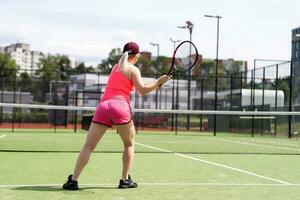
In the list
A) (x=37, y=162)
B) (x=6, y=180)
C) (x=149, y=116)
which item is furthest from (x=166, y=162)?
(x=149, y=116)

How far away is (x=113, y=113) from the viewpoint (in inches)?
266

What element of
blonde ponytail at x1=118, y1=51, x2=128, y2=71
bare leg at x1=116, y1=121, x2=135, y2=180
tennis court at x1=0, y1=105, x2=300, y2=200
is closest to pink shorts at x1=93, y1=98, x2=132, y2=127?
bare leg at x1=116, y1=121, x2=135, y2=180

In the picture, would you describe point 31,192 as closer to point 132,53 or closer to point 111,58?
point 132,53

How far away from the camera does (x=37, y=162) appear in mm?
10531

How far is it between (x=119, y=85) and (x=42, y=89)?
46.5 metres

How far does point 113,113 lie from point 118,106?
106 millimetres

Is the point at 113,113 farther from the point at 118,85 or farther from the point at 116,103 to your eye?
the point at 118,85

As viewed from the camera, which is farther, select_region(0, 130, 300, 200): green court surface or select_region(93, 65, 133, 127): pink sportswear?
select_region(93, 65, 133, 127): pink sportswear

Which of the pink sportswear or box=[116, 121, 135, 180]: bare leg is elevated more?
the pink sportswear

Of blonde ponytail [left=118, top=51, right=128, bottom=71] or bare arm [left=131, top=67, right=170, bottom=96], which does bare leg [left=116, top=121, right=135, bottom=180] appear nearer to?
bare arm [left=131, top=67, right=170, bottom=96]

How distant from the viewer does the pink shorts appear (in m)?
6.76

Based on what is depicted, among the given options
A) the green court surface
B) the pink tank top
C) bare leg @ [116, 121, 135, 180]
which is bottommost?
the green court surface

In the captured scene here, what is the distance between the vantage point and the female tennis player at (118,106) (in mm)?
6766

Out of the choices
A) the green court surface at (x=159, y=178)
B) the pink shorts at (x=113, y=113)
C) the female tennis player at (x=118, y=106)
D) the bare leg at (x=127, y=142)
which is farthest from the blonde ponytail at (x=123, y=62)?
the green court surface at (x=159, y=178)
